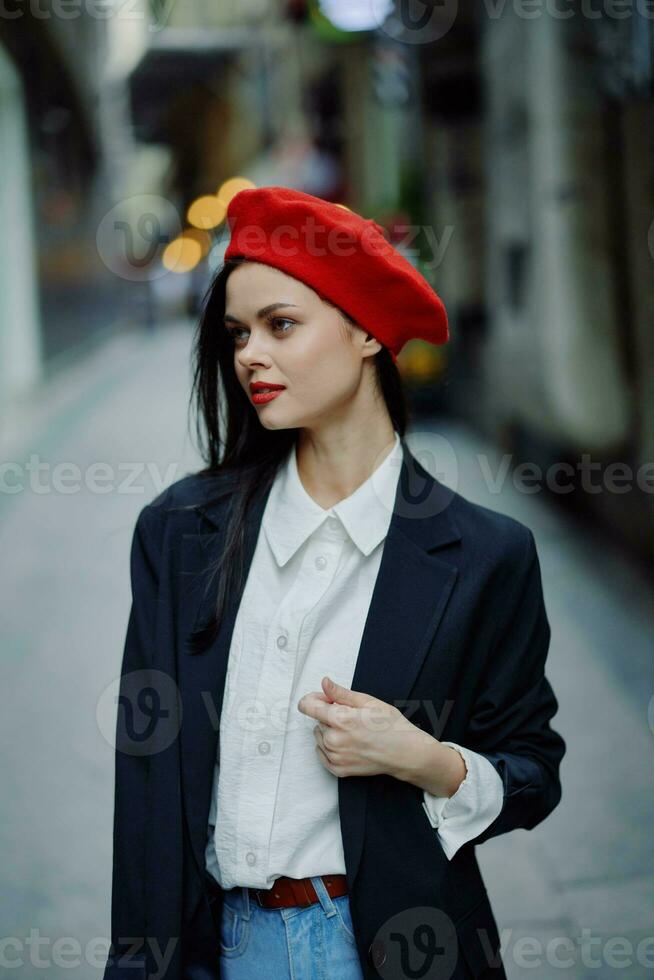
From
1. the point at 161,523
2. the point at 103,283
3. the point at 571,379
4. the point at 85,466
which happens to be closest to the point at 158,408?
the point at 85,466

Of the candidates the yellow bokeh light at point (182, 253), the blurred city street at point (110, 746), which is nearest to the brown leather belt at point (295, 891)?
A: the blurred city street at point (110, 746)

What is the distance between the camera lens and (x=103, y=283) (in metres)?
27.4

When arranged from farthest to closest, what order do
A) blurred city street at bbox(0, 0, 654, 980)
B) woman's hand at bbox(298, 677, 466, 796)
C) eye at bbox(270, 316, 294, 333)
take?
1. blurred city street at bbox(0, 0, 654, 980)
2. eye at bbox(270, 316, 294, 333)
3. woman's hand at bbox(298, 677, 466, 796)

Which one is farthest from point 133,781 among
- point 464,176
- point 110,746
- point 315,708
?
point 464,176

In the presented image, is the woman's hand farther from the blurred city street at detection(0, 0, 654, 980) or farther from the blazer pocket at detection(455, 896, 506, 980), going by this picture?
the blazer pocket at detection(455, 896, 506, 980)

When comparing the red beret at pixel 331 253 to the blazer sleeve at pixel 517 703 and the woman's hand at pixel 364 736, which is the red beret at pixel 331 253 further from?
the woman's hand at pixel 364 736

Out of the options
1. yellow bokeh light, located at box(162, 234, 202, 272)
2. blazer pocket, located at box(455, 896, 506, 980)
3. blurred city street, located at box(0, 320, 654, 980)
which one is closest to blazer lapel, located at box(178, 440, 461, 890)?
blazer pocket, located at box(455, 896, 506, 980)

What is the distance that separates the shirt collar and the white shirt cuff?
35 cm

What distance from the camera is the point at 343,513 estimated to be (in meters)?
1.62

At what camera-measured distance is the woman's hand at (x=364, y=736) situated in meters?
1.43

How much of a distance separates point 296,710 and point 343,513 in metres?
0.31

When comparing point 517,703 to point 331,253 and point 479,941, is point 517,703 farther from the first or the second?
point 331,253

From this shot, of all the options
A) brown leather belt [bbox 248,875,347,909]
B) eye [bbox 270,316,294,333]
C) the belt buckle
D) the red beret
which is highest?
the red beret

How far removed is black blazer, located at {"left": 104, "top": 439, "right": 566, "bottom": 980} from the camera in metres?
1.55
